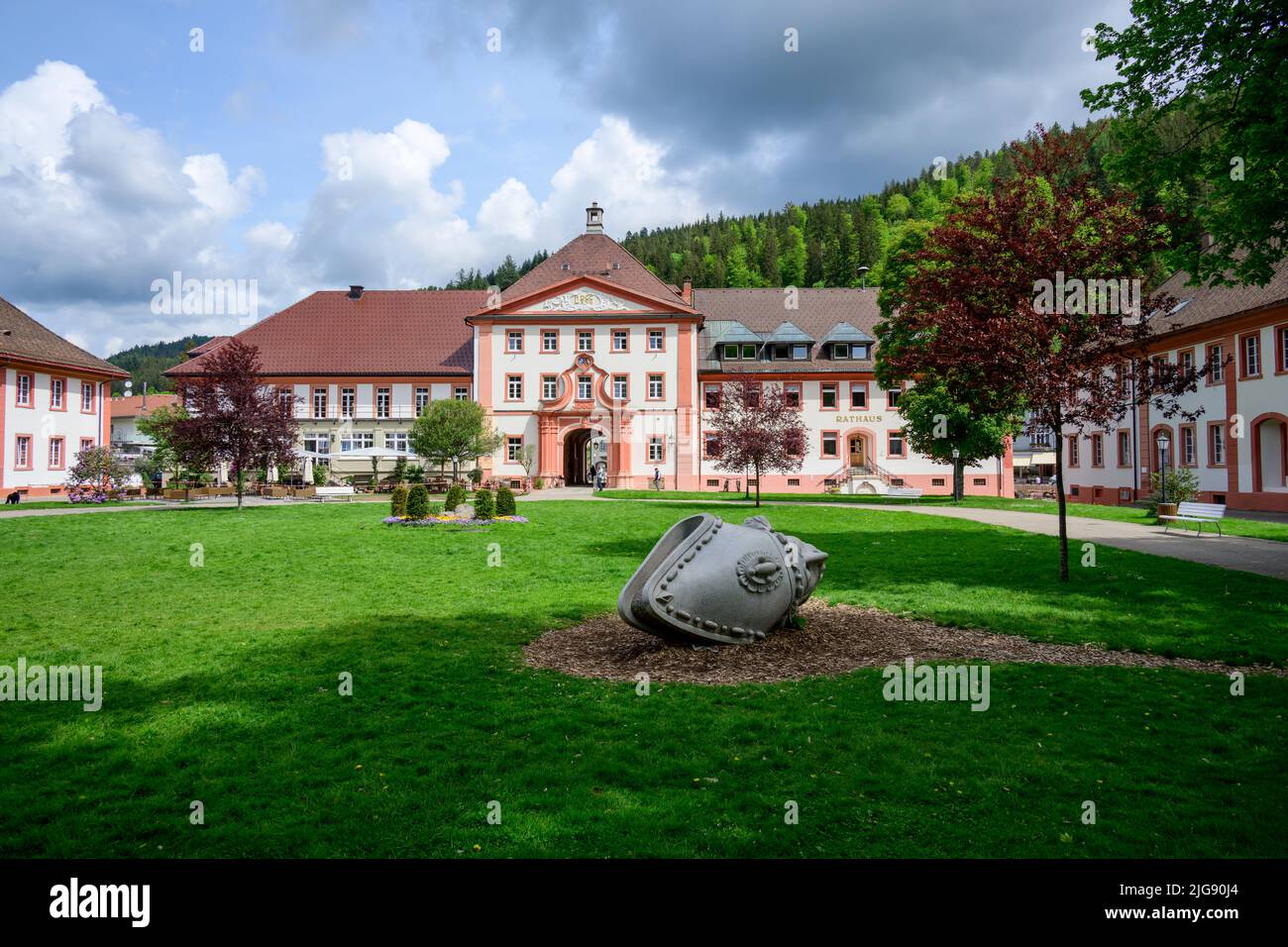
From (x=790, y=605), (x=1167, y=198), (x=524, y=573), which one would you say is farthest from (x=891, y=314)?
(x=790, y=605)

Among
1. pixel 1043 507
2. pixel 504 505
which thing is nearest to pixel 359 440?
pixel 504 505

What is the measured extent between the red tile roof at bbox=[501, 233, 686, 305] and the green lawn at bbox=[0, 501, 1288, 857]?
1644 inches

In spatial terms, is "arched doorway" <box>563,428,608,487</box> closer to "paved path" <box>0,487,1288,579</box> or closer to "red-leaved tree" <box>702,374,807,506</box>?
"red-leaved tree" <box>702,374,807,506</box>

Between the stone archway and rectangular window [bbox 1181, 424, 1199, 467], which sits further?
rectangular window [bbox 1181, 424, 1199, 467]

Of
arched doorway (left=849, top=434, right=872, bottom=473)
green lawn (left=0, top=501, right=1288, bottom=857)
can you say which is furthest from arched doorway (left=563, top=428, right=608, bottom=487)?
green lawn (left=0, top=501, right=1288, bottom=857)

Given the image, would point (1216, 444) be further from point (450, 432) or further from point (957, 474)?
point (450, 432)

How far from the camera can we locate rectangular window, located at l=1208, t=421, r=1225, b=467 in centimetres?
3162

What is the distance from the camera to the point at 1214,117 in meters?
12.9

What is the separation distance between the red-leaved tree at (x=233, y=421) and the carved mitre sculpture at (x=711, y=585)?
21.6 m

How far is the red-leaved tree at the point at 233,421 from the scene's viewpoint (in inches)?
985

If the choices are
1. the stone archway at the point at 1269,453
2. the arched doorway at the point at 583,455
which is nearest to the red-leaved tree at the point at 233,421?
the arched doorway at the point at 583,455

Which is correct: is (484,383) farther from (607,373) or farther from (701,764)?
(701,764)

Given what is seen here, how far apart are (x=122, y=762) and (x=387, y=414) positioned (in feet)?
163

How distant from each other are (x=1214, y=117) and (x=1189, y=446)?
25681mm
